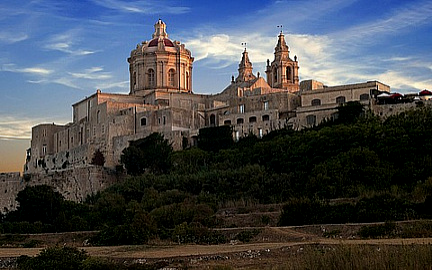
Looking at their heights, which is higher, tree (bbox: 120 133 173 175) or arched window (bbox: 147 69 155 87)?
arched window (bbox: 147 69 155 87)

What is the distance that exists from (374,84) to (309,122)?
4.93 meters

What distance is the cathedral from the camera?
47562mm

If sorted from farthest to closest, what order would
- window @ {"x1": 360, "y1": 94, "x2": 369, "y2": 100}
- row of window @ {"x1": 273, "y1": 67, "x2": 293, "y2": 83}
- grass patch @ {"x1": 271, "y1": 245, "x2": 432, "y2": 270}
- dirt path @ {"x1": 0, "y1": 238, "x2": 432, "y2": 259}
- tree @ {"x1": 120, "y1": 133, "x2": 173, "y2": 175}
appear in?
row of window @ {"x1": 273, "y1": 67, "x2": 293, "y2": 83}
tree @ {"x1": 120, "y1": 133, "x2": 173, "y2": 175}
window @ {"x1": 360, "y1": 94, "x2": 369, "y2": 100}
dirt path @ {"x1": 0, "y1": 238, "x2": 432, "y2": 259}
grass patch @ {"x1": 271, "y1": 245, "x2": 432, "y2": 270}

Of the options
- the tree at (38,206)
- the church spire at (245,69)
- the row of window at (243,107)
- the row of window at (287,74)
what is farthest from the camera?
the church spire at (245,69)

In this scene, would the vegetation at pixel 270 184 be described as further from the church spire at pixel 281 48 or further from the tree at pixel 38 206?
the church spire at pixel 281 48

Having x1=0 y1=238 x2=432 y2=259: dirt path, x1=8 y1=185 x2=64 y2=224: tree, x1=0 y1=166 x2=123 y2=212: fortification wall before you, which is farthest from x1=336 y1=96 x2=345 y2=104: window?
x1=0 y1=238 x2=432 y2=259: dirt path

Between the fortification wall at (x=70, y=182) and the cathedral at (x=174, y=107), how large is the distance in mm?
2538

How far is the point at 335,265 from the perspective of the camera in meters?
14.2

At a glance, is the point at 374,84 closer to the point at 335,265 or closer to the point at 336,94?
the point at 336,94

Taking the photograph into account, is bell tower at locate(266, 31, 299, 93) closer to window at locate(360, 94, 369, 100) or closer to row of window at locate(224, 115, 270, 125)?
row of window at locate(224, 115, 270, 125)

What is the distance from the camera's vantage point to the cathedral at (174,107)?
4756 centimetres

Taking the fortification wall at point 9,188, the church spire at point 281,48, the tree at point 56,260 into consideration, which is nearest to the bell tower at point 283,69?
the church spire at point 281,48

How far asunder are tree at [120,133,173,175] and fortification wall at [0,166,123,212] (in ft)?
5.45

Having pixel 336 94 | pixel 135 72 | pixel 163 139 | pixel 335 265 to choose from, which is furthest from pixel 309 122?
pixel 335 265
